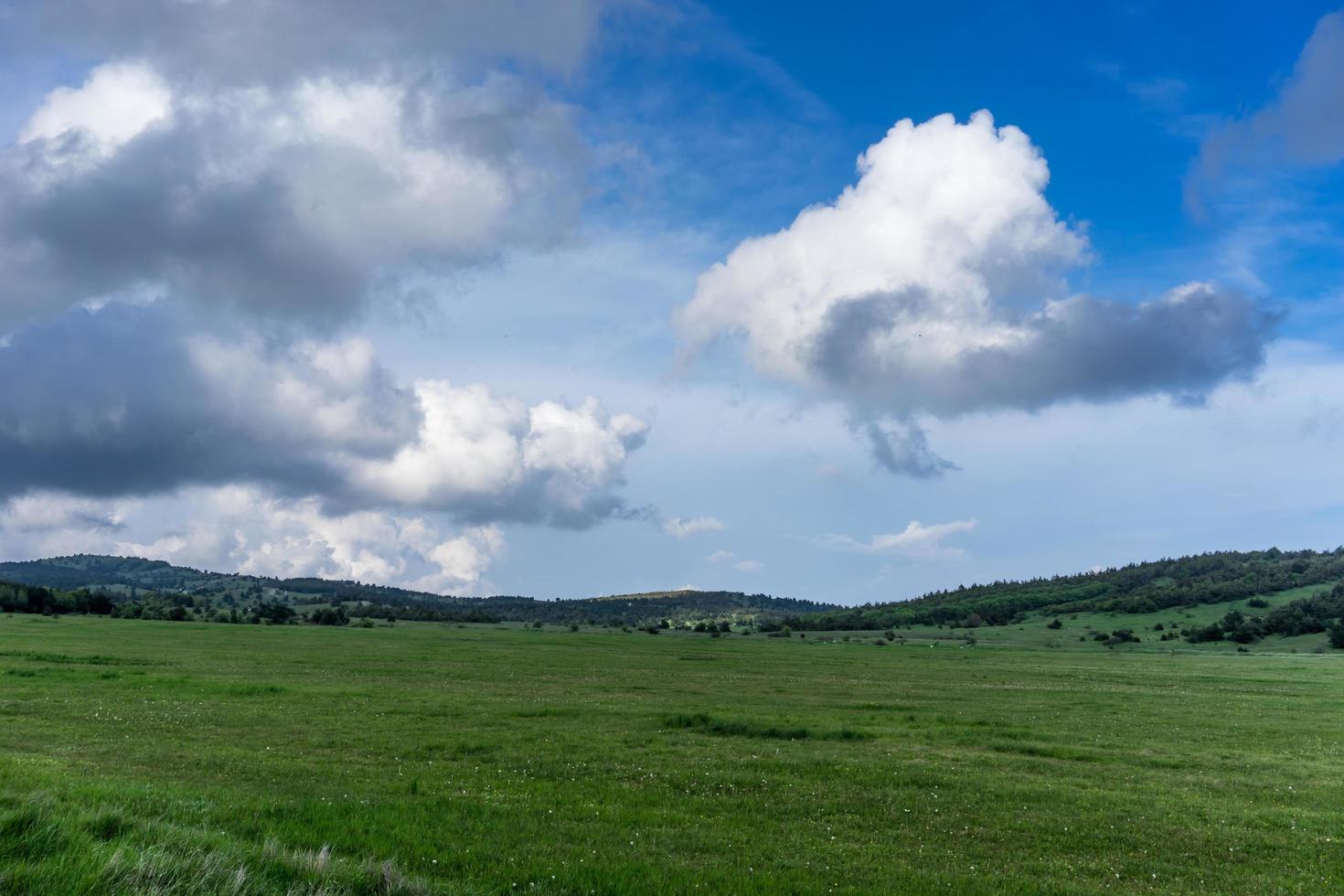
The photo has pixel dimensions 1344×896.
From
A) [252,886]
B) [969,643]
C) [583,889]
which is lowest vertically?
[969,643]

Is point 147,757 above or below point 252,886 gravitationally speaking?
below

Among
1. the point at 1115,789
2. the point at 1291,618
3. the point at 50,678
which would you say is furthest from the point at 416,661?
the point at 1291,618

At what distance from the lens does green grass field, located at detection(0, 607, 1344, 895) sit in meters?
11.1

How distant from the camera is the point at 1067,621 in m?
162

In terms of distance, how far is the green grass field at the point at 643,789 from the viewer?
11.1 meters

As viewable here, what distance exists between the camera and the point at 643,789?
1847 cm

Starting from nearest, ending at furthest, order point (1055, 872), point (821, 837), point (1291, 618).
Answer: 1. point (1055, 872)
2. point (821, 837)
3. point (1291, 618)

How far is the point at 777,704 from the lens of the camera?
38.6 m

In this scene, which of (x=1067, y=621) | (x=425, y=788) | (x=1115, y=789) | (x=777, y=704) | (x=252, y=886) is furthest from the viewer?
(x=1067, y=621)

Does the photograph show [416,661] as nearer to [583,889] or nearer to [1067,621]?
[583,889]

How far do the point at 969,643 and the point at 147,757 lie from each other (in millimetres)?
122273

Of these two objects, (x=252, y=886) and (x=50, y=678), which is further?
(x=50, y=678)

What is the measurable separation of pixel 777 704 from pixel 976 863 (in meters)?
25.3

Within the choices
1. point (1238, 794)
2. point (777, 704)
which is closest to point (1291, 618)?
point (777, 704)
